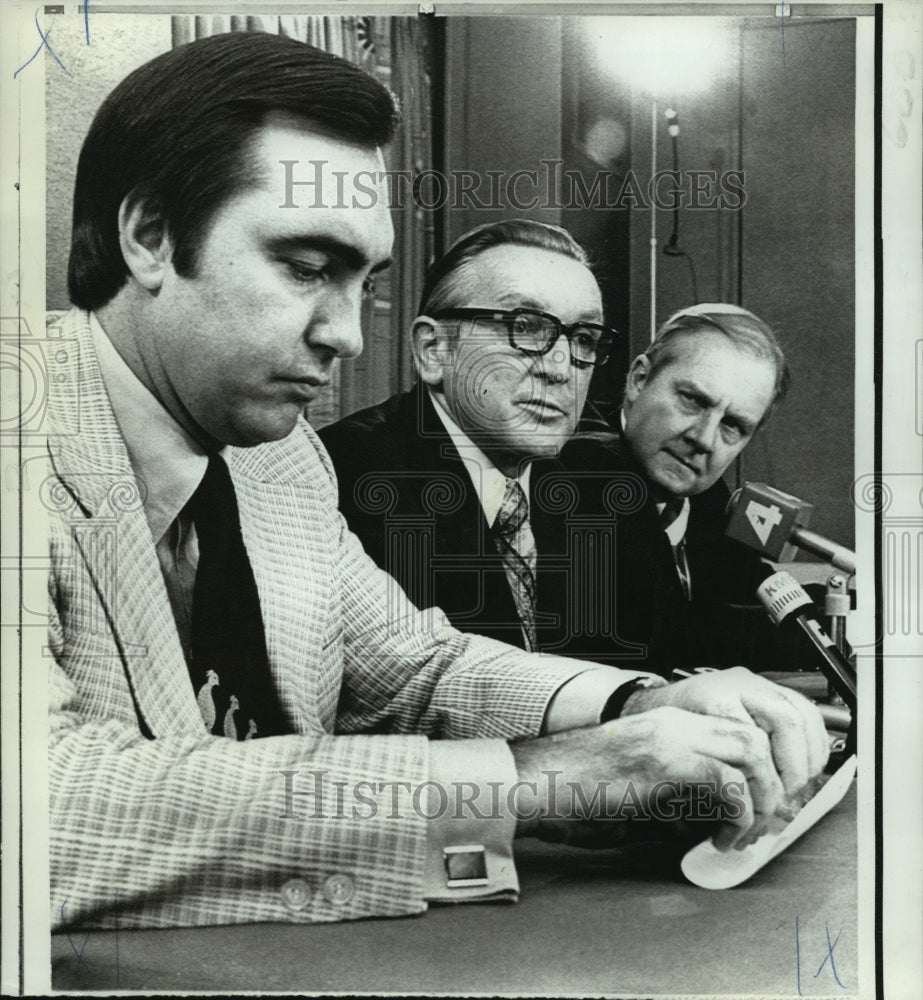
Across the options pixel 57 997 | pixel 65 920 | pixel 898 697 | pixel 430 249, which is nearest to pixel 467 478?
pixel 430 249

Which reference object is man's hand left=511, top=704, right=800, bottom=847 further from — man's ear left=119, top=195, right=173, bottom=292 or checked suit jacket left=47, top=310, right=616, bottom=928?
man's ear left=119, top=195, right=173, bottom=292

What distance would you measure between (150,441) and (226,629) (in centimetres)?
52

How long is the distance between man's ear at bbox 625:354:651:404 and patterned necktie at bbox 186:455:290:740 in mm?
1061

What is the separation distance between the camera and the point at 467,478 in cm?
294

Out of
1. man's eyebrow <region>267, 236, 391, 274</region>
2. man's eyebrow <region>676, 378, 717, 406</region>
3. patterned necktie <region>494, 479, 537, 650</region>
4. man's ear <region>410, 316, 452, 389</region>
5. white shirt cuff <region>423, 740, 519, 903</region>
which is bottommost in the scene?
white shirt cuff <region>423, 740, 519, 903</region>

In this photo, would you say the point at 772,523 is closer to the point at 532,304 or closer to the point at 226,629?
the point at 532,304

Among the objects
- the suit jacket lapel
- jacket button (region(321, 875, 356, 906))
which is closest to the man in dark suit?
the suit jacket lapel

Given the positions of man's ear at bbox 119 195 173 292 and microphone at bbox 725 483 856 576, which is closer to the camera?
man's ear at bbox 119 195 173 292

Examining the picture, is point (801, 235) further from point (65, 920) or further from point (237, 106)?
point (65, 920)

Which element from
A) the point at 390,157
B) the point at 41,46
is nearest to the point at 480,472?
the point at 390,157

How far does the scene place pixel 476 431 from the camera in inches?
116

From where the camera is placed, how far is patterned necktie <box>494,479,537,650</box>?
2936 mm

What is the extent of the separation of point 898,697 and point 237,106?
89.7 inches

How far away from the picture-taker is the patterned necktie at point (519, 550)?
9.63ft
